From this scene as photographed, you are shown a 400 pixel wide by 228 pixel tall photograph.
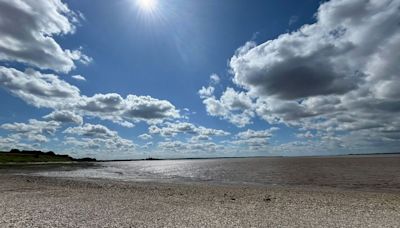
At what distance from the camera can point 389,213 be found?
17094 millimetres

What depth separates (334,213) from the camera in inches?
665

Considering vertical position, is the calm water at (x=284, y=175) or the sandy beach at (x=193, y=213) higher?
the calm water at (x=284, y=175)

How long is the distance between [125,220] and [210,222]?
4.16 m

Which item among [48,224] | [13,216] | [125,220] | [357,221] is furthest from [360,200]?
[13,216]

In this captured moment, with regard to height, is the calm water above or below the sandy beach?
above

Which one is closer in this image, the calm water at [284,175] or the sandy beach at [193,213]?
the sandy beach at [193,213]

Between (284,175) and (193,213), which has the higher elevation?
(284,175)

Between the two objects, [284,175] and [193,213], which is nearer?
[193,213]

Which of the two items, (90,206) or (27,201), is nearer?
(90,206)

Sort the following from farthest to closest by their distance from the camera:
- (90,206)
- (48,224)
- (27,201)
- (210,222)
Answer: (27,201) → (90,206) → (210,222) → (48,224)

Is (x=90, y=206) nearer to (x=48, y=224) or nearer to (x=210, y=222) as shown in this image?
(x=48, y=224)

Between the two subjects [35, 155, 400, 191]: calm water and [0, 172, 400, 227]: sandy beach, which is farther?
[35, 155, 400, 191]: calm water

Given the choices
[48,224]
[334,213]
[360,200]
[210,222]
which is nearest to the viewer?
[48,224]

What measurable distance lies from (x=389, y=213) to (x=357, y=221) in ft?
12.6
